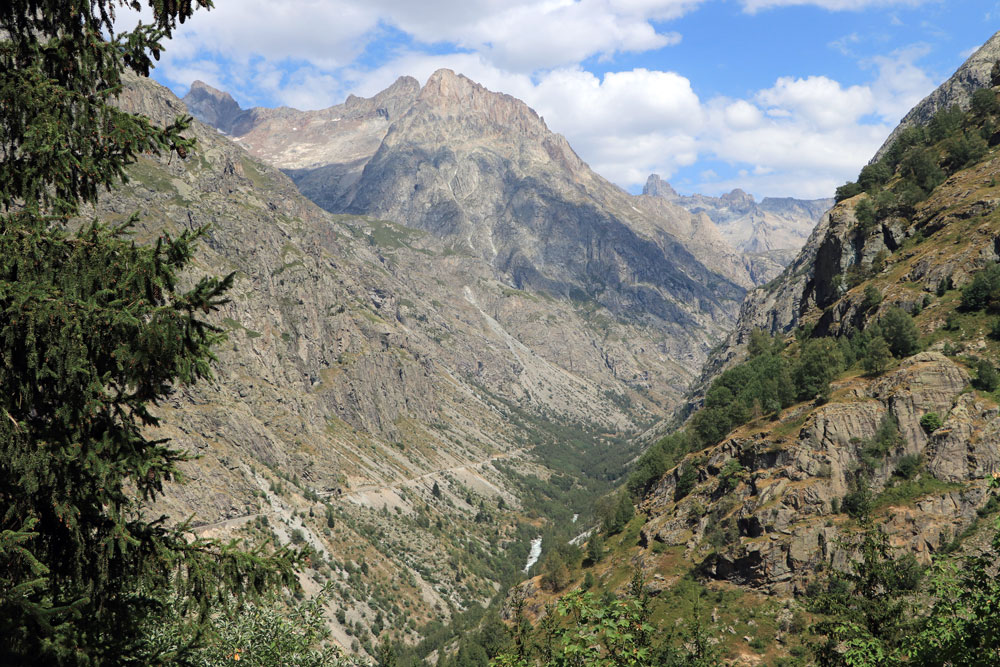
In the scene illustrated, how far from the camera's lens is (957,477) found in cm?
7581

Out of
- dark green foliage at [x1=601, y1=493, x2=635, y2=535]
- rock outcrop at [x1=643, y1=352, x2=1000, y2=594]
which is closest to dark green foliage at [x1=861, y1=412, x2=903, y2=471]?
rock outcrop at [x1=643, y1=352, x2=1000, y2=594]

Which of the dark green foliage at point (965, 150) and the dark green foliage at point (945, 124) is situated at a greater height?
the dark green foliage at point (945, 124)

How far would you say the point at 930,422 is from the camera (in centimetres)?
8069

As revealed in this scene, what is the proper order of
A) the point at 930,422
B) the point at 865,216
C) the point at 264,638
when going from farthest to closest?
1. the point at 865,216
2. the point at 930,422
3. the point at 264,638

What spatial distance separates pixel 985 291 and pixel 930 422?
24.5 metres

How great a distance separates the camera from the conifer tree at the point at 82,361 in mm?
11461

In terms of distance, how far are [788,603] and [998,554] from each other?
62852 mm

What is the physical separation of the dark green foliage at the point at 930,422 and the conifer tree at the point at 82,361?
8949 centimetres

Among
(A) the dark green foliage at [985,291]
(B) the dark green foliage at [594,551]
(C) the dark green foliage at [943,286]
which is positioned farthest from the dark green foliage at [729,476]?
(C) the dark green foliage at [943,286]

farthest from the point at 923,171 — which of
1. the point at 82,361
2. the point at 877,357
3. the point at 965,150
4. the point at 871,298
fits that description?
the point at 82,361

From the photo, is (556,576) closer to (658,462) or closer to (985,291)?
(658,462)

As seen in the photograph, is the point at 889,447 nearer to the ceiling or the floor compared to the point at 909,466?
nearer to the ceiling

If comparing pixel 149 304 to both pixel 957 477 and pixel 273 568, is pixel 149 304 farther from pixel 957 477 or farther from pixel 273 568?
pixel 957 477

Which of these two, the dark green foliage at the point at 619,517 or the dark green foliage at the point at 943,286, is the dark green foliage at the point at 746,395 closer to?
the dark green foliage at the point at 619,517
